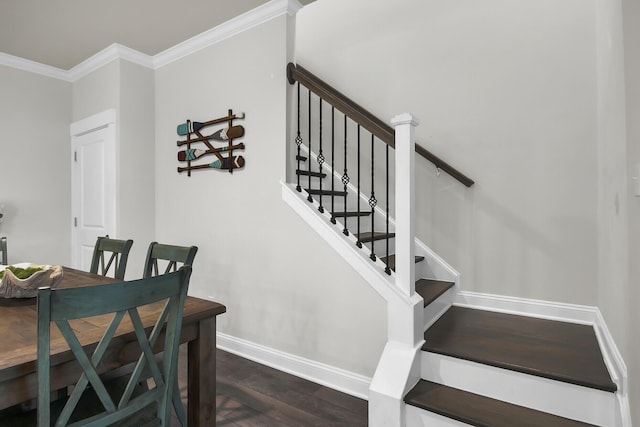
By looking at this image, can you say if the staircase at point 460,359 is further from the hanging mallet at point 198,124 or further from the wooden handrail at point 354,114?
the hanging mallet at point 198,124

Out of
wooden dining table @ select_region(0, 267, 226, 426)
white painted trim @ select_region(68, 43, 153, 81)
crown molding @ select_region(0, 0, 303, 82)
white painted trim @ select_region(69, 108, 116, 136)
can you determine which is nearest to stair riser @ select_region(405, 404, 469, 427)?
wooden dining table @ select_region(0, 267, 226, 426)

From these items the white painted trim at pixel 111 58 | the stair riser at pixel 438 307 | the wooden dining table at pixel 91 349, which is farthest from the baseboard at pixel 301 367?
the white painted trim at pixel 111 58

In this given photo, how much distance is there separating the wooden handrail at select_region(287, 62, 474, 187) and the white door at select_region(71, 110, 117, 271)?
1949 millimetres

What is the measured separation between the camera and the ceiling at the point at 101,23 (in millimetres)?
2598

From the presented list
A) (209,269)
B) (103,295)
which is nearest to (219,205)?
(209,269)

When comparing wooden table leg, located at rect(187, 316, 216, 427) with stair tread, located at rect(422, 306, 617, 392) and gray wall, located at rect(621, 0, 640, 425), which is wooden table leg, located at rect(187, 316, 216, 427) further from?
gray wall, located at rect(621, 0, 640, 425)

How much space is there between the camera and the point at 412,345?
6.46 feet

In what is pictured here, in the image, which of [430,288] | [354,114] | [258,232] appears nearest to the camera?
[354,114]

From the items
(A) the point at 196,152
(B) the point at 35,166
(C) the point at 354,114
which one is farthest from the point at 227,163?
(B) the point at 35,166

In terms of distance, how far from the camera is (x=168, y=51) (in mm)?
3311

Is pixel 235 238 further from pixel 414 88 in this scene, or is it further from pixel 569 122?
pixel 569 122

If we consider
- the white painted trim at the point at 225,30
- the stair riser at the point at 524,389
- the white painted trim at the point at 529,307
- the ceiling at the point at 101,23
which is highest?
the ceiling at the point at 101,23

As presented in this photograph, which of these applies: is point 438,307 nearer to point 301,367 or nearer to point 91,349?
point 301,367

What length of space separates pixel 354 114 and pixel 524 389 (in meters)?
1.68
